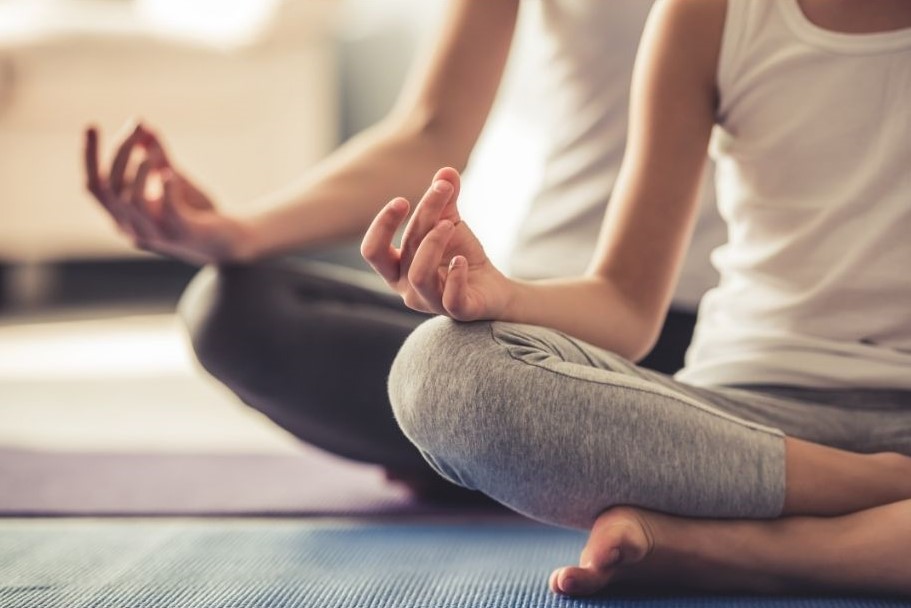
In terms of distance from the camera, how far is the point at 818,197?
781 millimetres

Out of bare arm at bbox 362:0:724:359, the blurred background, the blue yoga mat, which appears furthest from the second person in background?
the blurred background

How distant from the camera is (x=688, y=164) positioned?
0.79 meters

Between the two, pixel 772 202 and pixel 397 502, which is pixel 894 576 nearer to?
pixel 772 202

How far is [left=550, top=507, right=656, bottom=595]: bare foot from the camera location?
66 cm

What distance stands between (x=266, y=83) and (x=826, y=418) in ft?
7.01

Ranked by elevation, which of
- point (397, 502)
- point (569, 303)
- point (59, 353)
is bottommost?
point (59, 353)

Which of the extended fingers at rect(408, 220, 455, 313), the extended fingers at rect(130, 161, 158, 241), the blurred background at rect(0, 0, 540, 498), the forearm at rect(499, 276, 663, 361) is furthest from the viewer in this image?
the blurred background at rect(0, 0, 540, 498)

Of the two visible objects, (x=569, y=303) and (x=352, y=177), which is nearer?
(x=569, y=303)

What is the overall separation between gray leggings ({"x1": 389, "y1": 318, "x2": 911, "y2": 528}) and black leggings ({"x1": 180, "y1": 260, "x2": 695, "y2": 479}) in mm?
306

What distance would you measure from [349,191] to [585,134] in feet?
0.76

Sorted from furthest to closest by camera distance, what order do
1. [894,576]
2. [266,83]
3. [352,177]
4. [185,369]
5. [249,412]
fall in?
[266,83] → [185,369] → [249,412] → [352,177] → [894,576]

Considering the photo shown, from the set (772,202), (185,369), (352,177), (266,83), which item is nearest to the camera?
(772,202)

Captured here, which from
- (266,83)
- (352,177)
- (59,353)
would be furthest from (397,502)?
(266,83)

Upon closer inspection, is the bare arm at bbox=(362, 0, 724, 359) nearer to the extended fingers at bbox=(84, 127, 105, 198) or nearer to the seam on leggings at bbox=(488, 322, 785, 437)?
the seam on leggings at bbox=(488, 322, 785, 437)
